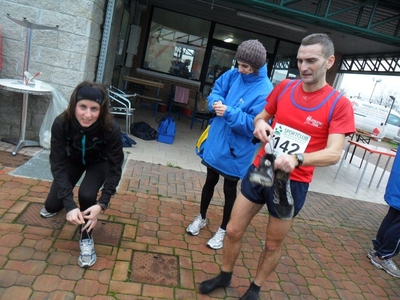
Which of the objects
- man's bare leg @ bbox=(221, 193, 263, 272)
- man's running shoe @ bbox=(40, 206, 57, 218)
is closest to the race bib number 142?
man's bare leg @ bbox=(221, 193, 263, 272)

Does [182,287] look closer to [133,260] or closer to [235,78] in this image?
[133,260]

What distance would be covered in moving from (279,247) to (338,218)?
262cm

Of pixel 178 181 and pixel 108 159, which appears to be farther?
pixel 178 181

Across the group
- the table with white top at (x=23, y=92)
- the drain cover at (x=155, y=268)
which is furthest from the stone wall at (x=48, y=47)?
the drain cover at (x=155, y=268)

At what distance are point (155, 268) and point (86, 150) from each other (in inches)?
42.0

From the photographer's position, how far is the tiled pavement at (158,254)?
2.29m

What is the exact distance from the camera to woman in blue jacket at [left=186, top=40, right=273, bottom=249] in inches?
99.0

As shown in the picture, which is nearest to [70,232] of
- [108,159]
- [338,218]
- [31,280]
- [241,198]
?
[31,280]

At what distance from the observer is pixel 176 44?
10367mm

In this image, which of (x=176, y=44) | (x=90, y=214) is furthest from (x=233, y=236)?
(x=176, y=44)

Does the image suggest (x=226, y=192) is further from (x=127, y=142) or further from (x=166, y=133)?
(x=166, y=133)

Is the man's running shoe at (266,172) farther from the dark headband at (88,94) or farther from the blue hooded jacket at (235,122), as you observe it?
the dark headband at (88,94)

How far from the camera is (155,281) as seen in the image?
7.98ft

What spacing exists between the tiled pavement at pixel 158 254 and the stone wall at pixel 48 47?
1.25 meters
